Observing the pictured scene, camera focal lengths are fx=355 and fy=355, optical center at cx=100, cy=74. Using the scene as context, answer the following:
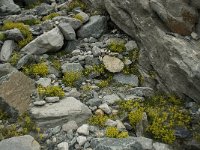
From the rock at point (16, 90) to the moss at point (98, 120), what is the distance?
2.24 meters

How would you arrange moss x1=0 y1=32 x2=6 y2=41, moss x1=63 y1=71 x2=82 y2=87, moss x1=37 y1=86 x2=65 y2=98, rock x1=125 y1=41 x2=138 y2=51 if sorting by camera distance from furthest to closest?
moss x1=0 y1=32 x2=6 y2=41 < rock x1=125 y1=41 x2=138 y2=51 < moss x1=63 y1=71 x2=82 y2=87 < moss x1=37 y1=86 x2=65 y2=98

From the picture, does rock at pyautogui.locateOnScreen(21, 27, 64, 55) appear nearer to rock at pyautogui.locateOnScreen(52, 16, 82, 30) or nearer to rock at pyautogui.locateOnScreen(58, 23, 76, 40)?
rock at pyautogui.locateOnScreen(58, 23, 76, 40)

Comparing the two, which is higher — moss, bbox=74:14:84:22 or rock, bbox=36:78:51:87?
moss, bbox=74:14:84:22

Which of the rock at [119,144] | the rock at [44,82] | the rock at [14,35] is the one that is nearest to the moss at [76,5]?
the rock at [14,35]

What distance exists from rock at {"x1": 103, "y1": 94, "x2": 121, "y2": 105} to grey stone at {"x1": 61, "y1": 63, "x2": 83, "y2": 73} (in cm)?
192

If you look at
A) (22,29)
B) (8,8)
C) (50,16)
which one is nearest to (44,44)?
(22,29)

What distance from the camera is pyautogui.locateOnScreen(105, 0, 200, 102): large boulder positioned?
12.2 meters

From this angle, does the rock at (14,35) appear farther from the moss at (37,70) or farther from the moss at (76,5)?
the moss at (76,5)

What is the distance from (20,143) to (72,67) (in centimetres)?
466

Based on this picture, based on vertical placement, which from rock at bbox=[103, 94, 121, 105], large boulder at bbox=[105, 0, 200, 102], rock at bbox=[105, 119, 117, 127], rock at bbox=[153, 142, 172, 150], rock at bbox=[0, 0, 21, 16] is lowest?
rock at bbox=[0, 0, 21, 16]

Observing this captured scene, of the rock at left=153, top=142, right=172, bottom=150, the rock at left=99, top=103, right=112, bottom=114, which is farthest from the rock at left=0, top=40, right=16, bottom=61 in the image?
the rock at left=153, top=142, right=172, bottom=150

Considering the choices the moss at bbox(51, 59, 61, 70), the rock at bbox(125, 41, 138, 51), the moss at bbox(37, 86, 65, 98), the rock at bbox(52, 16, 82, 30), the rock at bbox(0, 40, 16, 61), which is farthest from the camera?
the rock at bbox(52, 16, 82, 30)

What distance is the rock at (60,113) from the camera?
458 inches

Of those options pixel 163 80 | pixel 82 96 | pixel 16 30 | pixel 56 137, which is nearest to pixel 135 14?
pixel 163 80
